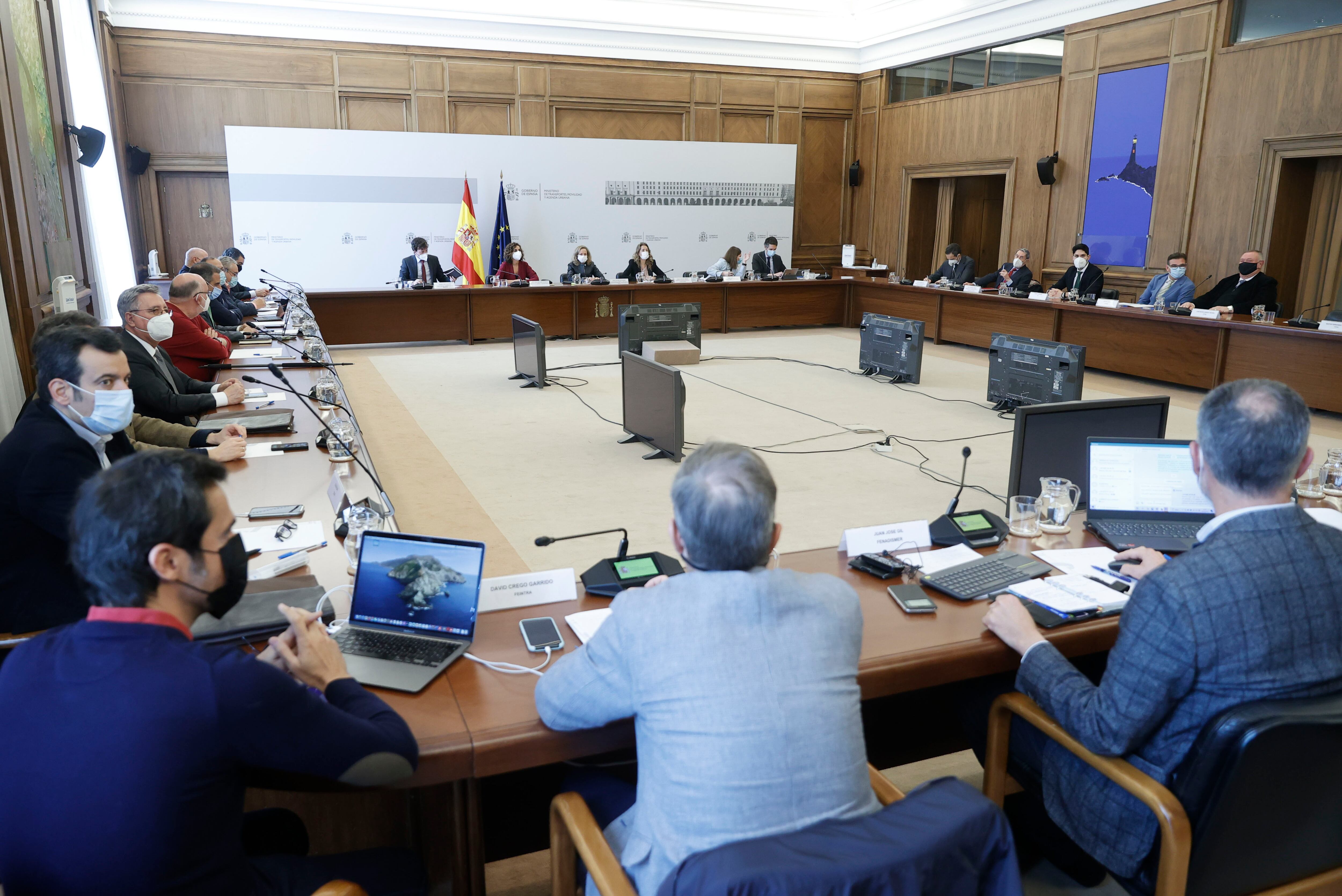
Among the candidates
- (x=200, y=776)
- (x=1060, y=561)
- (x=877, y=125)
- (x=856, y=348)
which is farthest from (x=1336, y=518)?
(x=877, y=125)

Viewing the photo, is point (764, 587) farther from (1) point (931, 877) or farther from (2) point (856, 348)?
(2) point (856, 348)

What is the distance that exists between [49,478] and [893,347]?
6577mm

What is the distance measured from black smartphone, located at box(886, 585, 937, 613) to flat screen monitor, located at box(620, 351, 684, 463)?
290 centimetres

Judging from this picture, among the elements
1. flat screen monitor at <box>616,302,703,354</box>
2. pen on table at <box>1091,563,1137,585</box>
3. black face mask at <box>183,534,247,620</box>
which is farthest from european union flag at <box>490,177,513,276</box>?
black face mask at <box>183,534,247,620</box>

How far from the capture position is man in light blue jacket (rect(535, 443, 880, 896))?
3.80 ft

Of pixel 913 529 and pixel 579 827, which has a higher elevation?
pixel 913 529

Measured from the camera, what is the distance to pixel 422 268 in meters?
9.76

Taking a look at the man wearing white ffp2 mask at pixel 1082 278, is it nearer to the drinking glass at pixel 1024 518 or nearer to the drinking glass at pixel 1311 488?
the drinking glass at pixel 1311 488

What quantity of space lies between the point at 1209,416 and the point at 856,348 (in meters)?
8.19

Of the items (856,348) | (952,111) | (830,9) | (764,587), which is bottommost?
(856,348)

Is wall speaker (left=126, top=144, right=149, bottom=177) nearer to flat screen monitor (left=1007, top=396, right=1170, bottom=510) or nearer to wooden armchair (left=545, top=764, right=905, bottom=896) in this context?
flat screen monitor (left=1007, top=396, right=1170, bottom=510)

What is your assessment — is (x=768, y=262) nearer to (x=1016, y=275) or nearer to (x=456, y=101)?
(x=1016, y=275)

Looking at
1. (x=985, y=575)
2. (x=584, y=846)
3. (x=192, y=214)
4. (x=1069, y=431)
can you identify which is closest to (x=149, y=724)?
(x=584, y=846)

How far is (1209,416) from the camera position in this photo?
159 cm
